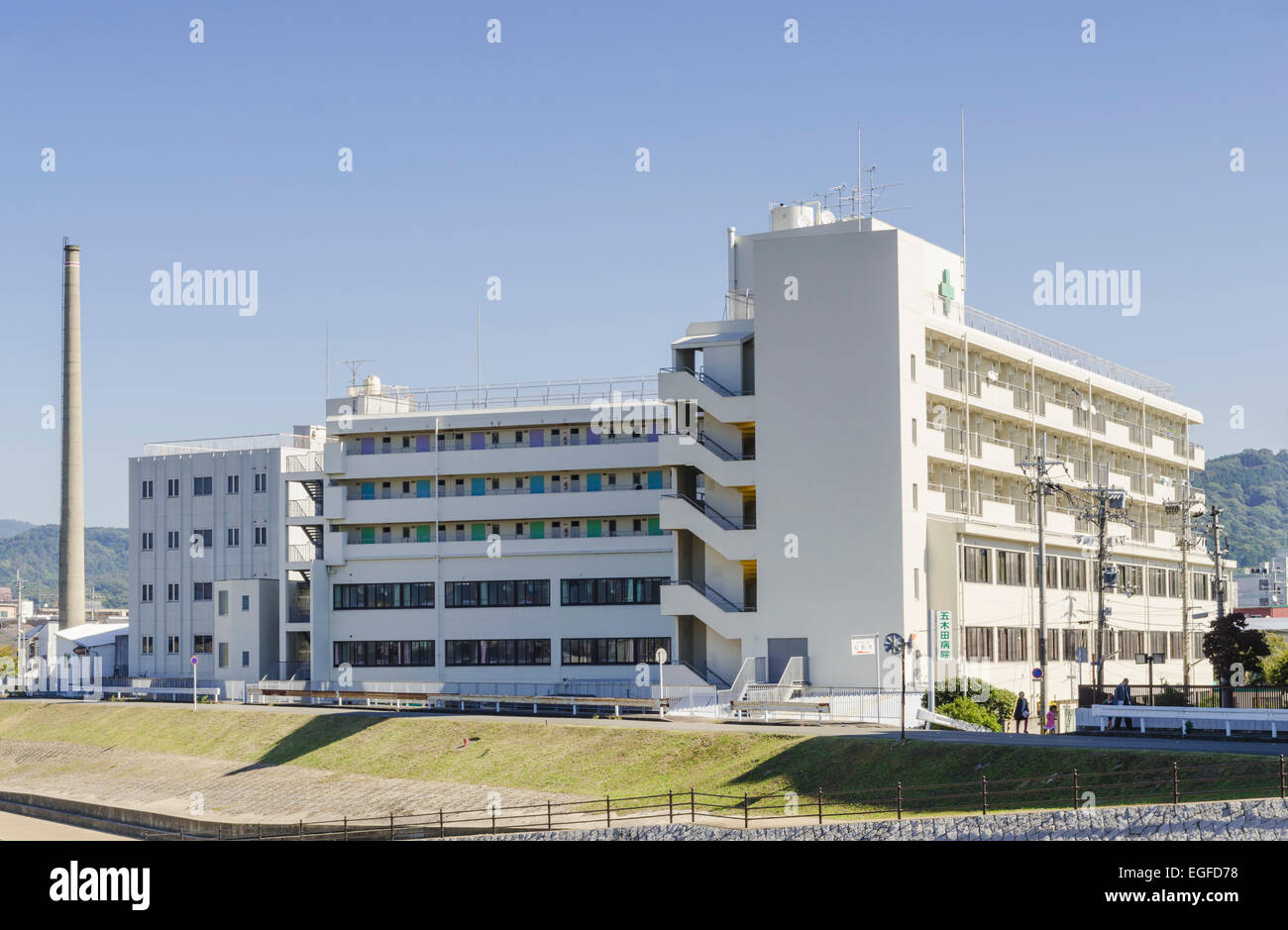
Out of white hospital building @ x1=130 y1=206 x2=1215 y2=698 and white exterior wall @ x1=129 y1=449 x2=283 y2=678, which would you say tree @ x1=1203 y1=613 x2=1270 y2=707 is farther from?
white exterior wall @ x1=129 y1=449 x2=283 y2=678

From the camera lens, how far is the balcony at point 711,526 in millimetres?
68812

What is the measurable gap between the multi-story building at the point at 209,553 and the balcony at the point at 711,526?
3186cm

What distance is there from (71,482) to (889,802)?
9145cm

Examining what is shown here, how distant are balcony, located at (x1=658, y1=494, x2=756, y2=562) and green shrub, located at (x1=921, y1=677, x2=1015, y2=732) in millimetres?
10806

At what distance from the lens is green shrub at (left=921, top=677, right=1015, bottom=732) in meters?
62.3

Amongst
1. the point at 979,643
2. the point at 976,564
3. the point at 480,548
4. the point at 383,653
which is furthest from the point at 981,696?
the point at 383,653

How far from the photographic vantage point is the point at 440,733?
62.3 m

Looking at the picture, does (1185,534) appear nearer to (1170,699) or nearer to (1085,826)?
(1170,699)

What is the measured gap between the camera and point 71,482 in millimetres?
116312

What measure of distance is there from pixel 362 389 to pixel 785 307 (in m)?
34.9

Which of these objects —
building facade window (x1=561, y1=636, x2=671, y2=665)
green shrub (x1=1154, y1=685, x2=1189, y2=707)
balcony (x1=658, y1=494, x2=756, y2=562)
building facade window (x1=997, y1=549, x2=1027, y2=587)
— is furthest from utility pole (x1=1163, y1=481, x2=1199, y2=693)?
green shrub (x1=1154, y1=685, x2=1189, y2=707)

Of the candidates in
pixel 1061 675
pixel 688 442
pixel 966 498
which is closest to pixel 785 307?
pixel 688 442

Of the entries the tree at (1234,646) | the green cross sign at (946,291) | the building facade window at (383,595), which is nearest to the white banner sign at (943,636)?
the tree at (1234,646)
